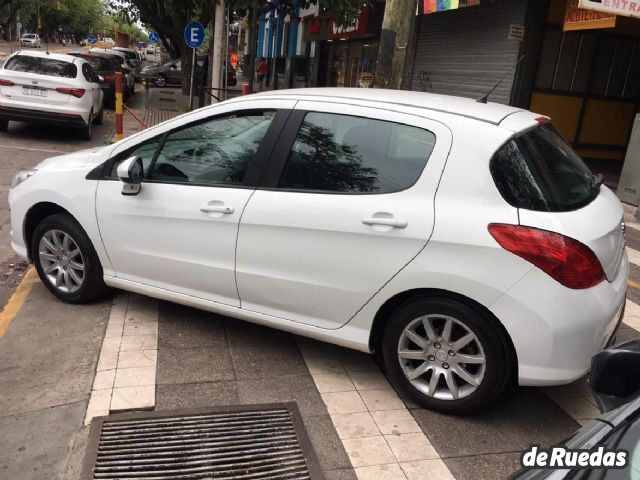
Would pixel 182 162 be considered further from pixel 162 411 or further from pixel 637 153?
pixel 637 153

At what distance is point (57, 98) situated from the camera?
1122 cm

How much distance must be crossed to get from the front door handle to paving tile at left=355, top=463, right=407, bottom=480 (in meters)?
1.63

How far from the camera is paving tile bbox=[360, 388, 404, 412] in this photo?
130 inches

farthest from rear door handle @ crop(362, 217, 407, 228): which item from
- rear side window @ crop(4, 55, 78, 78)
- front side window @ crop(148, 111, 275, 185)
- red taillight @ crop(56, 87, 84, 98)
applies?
rear side window @ crop(4, 55, 78, 78)

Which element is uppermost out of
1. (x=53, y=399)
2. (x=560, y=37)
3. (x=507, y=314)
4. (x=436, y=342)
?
(x=560, y=37)

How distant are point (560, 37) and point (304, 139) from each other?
947 centimetres

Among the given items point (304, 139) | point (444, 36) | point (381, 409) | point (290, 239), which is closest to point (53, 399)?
point (290, 239)

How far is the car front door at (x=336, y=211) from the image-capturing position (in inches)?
121

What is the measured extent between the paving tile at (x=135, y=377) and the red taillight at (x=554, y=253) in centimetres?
211

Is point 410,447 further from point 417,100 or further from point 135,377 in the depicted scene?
point 417,100

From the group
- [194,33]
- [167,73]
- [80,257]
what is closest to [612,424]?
[80,257]

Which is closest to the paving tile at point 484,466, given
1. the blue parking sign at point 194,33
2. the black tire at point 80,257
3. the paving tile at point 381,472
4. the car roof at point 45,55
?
the paving tile at point 381,472

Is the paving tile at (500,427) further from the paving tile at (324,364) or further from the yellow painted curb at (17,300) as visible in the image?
the yellow painted curb at (17,300)

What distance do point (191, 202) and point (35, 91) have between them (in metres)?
9.12
